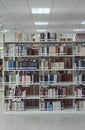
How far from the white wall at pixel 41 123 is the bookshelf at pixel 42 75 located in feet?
1.87

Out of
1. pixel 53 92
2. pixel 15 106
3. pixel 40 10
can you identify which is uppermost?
pixel 40 10

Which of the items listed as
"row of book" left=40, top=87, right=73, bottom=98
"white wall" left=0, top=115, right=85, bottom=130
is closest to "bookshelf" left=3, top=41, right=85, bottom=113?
"row of book" left=40, top=87, right=73, bottom=98

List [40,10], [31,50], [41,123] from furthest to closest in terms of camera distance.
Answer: [40,10] → [31,50] → [41,123]

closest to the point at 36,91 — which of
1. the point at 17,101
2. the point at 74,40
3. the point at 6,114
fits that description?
the point at 17,101

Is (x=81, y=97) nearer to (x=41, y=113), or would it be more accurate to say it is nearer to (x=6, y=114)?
(x=41, y=113)

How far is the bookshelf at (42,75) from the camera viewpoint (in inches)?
278

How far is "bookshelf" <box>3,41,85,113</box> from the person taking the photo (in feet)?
23.1

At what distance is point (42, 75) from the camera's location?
7117 mm

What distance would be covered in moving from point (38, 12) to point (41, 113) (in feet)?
11.7

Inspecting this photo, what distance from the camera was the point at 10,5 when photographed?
24.4 feet

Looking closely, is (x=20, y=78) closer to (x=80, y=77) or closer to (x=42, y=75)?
(x=42, y=75)

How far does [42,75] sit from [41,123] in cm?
155

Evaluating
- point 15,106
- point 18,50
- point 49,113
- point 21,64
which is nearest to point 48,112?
point 49,113

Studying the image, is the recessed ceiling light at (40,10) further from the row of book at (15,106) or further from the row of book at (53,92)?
the row of book at (15,106)
